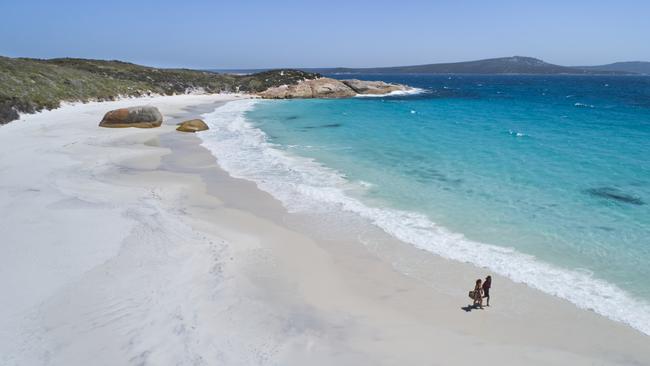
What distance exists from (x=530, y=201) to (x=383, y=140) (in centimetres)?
1427

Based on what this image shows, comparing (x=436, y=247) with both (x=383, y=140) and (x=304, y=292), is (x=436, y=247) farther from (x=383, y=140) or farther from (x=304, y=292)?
(x=383, y=140)

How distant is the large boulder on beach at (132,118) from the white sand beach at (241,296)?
16.3 meters

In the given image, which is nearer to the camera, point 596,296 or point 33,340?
point 33,340

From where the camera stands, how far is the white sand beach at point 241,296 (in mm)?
7930

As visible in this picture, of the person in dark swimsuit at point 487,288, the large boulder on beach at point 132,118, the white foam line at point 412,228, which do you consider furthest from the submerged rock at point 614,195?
the large boulder on beach at point 132,118

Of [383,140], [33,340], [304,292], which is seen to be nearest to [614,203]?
[304,292]

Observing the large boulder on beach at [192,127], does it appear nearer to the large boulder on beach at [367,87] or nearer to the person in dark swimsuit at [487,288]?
the person in dark swimsuit at [487,288]

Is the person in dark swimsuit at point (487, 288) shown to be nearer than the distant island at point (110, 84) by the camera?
Yes

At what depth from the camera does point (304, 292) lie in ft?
33.3

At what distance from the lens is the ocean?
11.5 m

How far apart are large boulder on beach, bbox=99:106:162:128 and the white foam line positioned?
22.4ft

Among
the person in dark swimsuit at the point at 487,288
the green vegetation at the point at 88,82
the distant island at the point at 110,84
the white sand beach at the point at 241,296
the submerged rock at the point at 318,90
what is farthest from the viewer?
the submerged rock at the point at 318,90

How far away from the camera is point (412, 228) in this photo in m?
13.9

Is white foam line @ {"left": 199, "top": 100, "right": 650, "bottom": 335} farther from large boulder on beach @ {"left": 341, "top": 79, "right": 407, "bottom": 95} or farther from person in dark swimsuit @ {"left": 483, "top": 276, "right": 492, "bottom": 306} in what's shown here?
large boulder on beach @ {"left": 341, "top": 79, "right": 407, "bottom": 95}
